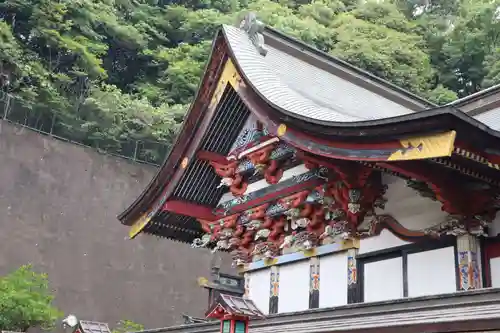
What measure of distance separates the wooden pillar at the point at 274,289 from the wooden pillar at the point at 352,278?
1.48 m

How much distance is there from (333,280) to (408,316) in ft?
10.8

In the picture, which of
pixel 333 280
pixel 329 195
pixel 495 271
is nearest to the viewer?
pixel 495 271

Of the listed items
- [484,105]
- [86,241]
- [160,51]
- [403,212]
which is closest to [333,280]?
[403,212]

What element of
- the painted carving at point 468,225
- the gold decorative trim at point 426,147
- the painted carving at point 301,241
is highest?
the painted carving at point 301,241

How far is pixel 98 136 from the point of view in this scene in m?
24.2

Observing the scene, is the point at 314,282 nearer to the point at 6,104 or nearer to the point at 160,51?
the point at 6,104

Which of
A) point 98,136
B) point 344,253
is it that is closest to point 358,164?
point 344,253

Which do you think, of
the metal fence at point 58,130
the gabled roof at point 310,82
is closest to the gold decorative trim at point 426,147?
the gabled roof at point 310,82

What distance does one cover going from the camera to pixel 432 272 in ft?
21.4

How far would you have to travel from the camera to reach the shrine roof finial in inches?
352

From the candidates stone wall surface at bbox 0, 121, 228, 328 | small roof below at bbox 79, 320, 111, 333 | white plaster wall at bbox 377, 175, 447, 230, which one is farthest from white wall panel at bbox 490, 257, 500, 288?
stone wall surface at bbox 0, 121, 228, 328

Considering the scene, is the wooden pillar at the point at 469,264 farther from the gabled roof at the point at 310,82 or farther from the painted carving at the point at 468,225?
the gabled roof at the point at 310,82

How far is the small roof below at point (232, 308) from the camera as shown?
5.41 m

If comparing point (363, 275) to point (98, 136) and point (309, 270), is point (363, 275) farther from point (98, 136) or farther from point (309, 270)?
point (98, 136)
